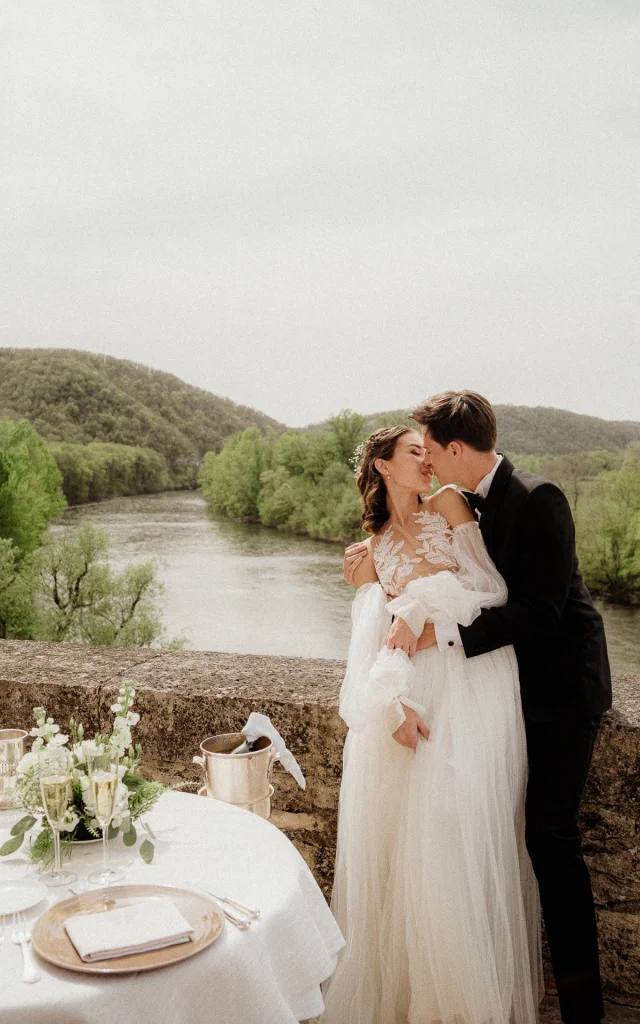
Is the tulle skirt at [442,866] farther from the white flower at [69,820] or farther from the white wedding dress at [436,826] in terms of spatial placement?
the white flower at [69,820]

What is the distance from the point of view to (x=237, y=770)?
166cm

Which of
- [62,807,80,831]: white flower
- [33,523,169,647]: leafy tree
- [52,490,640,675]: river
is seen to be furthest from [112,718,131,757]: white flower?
[33,523,169,647]: leafy tree

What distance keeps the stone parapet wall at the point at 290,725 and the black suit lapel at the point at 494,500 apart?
0.51 meters

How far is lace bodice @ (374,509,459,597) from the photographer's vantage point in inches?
75.4

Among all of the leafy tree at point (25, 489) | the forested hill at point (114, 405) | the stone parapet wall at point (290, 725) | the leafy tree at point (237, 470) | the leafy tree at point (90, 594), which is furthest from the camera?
the leafy tree at point (90, 594)

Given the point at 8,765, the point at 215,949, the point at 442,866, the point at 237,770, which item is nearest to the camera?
the point at 215,949

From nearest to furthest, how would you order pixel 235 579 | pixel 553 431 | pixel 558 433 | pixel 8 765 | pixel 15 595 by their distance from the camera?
pixel 8 765, pixel 553 431, pixel 558 433, pixel 15 595, pixel 235 579

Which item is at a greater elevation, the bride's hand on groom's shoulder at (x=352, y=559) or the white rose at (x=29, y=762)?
the bride's hand on groom's shoulder at (x=352, y=559)

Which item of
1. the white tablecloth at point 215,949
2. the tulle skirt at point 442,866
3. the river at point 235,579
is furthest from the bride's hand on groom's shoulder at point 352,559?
the river at point 235,579

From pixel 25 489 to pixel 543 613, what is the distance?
82.2 ft

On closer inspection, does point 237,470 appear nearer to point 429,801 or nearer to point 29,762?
point 429,801

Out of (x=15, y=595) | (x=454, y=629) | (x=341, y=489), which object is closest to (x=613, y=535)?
(x=341, y=489)

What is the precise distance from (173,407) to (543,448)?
9.82 metres

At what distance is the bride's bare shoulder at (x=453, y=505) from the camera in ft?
6.24
